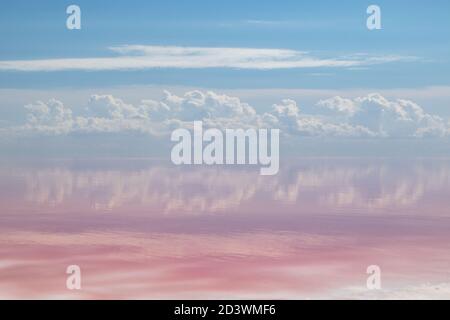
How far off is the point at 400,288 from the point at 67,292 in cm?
672

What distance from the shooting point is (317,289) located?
1379 centimetres

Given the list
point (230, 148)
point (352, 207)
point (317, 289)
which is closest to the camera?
point (317, 289)

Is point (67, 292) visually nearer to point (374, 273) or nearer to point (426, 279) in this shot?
point (374, 273)

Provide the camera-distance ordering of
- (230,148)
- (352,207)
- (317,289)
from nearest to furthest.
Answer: (317,289) → (230,148) → (352,207)
